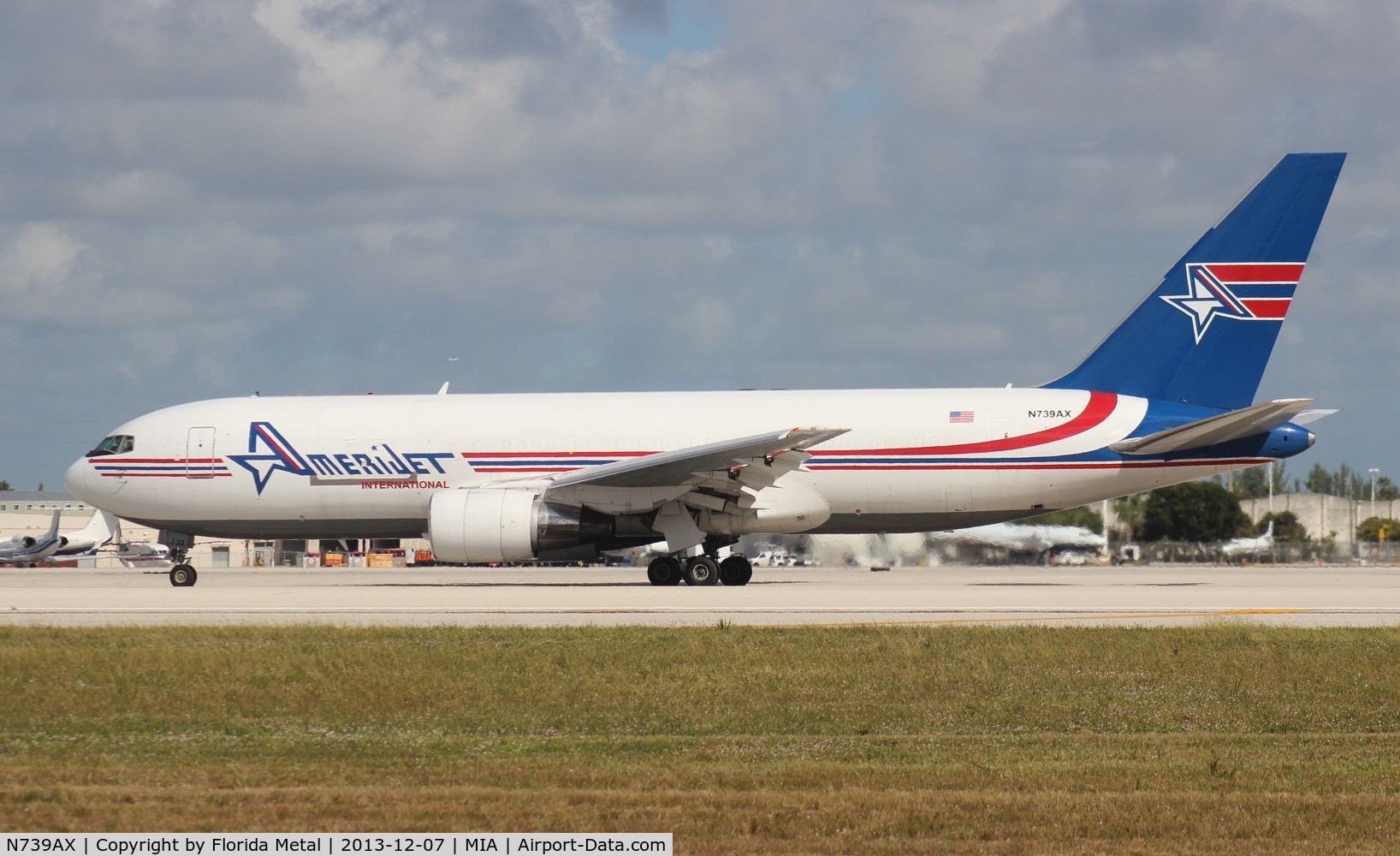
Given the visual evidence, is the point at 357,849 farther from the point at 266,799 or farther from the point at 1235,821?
the point at 1235,821

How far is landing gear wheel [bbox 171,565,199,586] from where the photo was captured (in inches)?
1051

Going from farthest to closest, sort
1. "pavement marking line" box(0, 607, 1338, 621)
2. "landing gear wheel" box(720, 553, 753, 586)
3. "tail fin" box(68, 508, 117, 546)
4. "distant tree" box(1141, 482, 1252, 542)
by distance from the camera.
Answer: "tail fin" box(68, 508, 117, 546) < "distant tree" box(1141, 482, 1252, 542) < "landing gear wheel" box(720, 553, 753, 586) < "pavement marking line" box(0, 607, 1338, 621)

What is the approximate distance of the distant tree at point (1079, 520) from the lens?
149ft

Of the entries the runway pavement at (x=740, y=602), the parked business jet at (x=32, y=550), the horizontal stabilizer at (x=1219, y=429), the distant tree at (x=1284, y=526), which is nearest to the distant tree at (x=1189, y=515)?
the distant tree at (x=1284, y=526)

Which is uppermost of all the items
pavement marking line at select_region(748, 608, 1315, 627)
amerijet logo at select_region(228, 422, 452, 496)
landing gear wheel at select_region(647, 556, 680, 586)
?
amerijet logo at select_region(228, 422, 452, 496)

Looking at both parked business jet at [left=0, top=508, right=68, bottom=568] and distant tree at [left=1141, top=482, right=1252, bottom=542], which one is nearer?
distant tree at [left=1141, top=482, right=1252, bottom=542]

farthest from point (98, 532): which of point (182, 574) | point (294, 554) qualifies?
point (182, 574)

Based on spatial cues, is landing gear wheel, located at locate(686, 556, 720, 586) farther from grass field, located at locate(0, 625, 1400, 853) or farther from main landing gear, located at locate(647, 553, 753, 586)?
grass field, located at locate(0, 625, 1400, 853)

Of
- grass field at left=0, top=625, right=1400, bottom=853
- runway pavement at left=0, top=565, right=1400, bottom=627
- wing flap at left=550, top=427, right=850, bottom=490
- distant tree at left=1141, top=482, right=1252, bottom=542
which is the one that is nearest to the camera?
grass field at left=0, top=625, right=1400, bottom=853

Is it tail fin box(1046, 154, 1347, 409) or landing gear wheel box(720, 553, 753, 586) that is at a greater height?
tail fin box(1046, 154, 1347, 409)

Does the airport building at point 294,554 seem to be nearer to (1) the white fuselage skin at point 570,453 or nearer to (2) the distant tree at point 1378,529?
(1) the white fuselage skin at point 570,453

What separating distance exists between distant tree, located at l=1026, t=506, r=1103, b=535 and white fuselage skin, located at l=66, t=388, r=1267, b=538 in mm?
19784

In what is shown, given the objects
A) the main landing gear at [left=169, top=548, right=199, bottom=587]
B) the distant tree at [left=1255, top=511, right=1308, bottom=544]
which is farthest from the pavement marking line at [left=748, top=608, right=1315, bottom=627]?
the distant tree at [left=1255, top=511, right=1308, bottom=544]

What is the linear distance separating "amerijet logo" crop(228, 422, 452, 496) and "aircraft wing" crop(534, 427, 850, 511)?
3.09m
